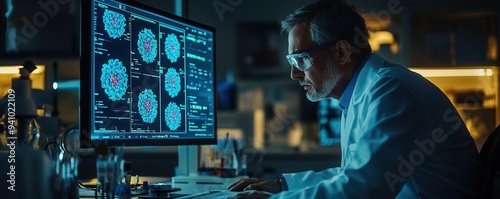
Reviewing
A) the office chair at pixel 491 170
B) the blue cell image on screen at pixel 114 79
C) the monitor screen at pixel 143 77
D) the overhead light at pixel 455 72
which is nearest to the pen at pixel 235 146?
the monitor screen at pixel 143 77

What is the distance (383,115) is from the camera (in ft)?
4.74

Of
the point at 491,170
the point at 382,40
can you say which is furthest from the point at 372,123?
the point at 382,40

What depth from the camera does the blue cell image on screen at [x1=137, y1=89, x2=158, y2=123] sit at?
5.92 feet

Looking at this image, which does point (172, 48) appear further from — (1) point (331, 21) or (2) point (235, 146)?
(2) point (235, 146)

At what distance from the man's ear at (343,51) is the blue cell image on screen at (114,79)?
589 millimetres

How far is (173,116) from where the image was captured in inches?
78.2

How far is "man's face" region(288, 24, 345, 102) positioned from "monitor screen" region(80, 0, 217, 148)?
37cm

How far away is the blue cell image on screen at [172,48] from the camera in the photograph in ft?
6.45

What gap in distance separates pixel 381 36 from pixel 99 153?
500 cm

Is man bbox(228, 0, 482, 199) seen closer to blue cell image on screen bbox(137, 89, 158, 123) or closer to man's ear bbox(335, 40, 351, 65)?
man's ear bbox(335, 40, 351, 65)

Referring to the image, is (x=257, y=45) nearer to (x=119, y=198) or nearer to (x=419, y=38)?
(x=419, y=38)

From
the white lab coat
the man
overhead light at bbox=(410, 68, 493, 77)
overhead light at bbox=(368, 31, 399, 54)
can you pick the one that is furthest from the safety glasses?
overhead light at bbox=(368, 31, 399, 54)

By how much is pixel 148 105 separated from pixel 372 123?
0.68 meters

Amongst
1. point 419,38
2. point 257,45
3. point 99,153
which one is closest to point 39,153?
point 99,153
